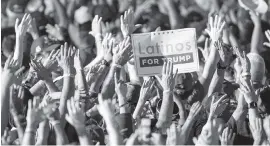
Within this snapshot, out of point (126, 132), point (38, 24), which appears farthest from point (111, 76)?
point (38, 24)

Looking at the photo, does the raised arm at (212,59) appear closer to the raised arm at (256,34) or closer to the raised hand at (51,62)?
the raised arm at (256,34)

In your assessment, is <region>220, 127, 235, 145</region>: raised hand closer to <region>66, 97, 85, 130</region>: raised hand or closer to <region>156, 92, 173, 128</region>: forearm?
<region>156, 92, 173, 128</region>: forearm

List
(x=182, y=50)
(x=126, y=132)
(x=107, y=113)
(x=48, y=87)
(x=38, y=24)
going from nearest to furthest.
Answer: (x=107, y=113) → (x=126, y=132) → (x=48, y=87) → (x=182, y=50) → (x=38, y=24)

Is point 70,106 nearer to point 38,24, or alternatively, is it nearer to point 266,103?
point 266,103

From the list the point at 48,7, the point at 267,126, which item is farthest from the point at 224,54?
the point at 48,7

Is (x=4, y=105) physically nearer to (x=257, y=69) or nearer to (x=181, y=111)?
(x=181, y=111)

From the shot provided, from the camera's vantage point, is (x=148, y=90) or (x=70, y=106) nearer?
(x=70, y=106)

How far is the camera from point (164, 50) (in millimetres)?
11070

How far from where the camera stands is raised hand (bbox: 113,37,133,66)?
10242 millimetres

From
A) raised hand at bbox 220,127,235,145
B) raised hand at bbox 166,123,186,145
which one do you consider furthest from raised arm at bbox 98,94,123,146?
raised hand at bbox 220,127,235,145

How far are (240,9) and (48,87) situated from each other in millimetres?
4052

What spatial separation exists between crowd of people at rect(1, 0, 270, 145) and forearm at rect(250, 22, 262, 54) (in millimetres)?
14

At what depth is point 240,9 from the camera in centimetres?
1342

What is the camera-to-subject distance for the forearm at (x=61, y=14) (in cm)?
1324
